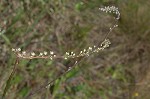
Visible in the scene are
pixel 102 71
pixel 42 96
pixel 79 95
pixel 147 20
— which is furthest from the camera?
pixel 147 20

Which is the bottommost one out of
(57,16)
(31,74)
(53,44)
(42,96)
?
(42,96)

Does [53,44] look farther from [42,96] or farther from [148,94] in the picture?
[148,94]

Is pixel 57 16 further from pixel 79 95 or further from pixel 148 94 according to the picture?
pixel 148 94

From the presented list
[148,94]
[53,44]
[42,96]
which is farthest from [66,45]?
[148,94]

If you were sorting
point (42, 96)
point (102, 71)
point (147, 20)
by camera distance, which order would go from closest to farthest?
point (42, 96) < point (102, 71) < point (147, 20)

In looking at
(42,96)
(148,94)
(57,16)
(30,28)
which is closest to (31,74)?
(42,96)

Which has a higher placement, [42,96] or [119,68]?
[119,68]

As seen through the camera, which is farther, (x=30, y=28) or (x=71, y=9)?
(x=71, y=9)
